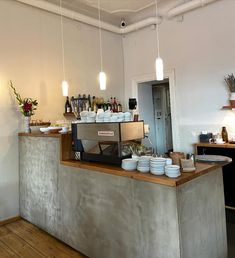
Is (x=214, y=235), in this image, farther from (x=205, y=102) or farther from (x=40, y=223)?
(x=205, y=102)

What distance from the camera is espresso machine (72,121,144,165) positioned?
2152mm

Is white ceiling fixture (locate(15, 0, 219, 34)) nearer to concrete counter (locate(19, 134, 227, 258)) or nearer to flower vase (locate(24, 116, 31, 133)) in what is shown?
flower vase (locate(24, 116, 31, 133))

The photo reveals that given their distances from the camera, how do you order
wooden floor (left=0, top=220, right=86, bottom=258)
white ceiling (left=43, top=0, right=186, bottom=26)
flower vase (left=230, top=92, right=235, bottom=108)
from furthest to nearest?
white ceiling (left=43, top=0, right=186, bottom=26)
flower vase (left=230, top=92, right=235, bottom=108)
wooden floor (left=0, top=220, right=86, bottom=258)

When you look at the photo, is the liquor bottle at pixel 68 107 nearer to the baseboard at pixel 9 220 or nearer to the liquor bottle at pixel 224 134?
the baseboard at pixel 9 220

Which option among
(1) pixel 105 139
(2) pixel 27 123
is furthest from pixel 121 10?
(1) pixel 105 139

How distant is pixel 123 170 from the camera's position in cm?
204

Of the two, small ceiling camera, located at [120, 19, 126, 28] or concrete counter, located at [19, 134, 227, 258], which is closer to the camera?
concrete counter, located at [19, 134, 227, 258]

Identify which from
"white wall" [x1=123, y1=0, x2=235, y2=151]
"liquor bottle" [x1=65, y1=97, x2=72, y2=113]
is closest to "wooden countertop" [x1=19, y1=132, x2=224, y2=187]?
"liquor bottle" [x1=65, y1=97, x2=72, y2=113]

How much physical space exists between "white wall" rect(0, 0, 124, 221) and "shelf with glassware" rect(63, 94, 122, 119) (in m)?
0.14

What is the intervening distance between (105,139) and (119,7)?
3.19 meters

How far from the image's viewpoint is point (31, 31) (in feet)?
12.4

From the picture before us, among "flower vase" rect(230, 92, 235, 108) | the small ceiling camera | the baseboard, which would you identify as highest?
the small ceiling camera

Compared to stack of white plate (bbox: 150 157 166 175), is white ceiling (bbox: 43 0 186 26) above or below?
above

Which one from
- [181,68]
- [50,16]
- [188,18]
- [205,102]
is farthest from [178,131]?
[50,16]
